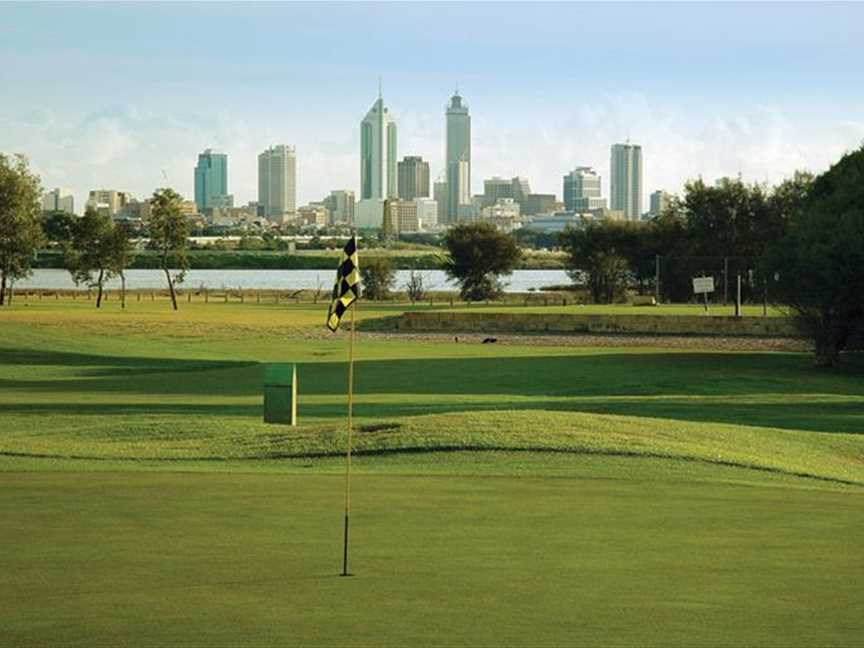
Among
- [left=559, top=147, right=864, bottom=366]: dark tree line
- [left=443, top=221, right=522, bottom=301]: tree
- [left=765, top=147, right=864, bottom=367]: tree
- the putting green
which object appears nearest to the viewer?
the putting green

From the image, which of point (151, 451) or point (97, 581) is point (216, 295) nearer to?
point (151, 451)

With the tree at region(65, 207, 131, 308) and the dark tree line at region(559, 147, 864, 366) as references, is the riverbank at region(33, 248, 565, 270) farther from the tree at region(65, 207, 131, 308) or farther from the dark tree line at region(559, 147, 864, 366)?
the tree at region(65, 207, 131, 308)

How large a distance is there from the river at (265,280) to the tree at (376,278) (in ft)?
69.0

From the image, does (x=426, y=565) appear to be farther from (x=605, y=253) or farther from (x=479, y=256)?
(x=479, y=256)

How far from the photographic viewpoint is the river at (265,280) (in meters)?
134

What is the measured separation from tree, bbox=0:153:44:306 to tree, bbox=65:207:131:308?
172 inches

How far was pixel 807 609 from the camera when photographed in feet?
35.6

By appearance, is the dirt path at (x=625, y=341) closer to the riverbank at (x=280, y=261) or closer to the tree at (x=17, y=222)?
the tree at (x=17, y=222)

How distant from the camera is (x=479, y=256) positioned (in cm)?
10250

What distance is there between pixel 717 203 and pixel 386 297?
75.9 feet

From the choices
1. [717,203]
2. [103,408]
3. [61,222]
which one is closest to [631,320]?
[717,203]

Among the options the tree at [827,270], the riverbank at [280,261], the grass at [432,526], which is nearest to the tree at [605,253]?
the tree at [827,270]

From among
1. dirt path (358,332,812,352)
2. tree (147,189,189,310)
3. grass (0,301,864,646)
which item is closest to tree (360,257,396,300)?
tree (147,189,189,310)

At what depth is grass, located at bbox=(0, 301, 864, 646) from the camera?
33.8ft
